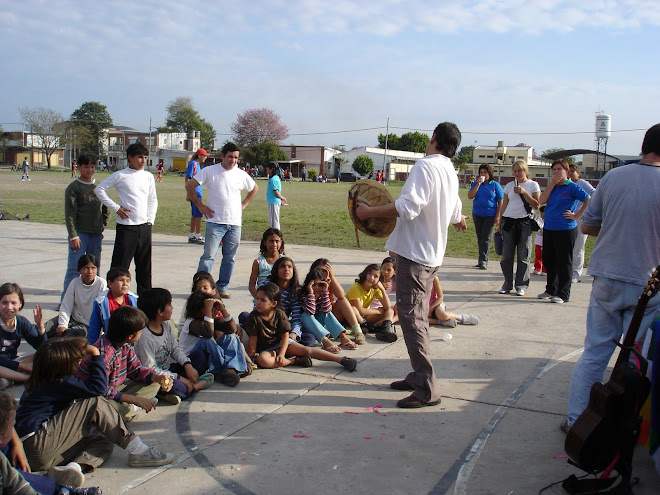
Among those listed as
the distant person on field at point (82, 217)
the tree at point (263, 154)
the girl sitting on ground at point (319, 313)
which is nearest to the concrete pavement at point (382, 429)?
the girl sitting on ground at point (319, 313)

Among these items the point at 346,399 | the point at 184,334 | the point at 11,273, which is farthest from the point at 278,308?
the point at 11,273

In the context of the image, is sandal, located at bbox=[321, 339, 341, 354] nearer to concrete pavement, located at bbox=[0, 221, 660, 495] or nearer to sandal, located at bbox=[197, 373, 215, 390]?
concrete pavement, located at bbox=[0, 221, 660, 495]

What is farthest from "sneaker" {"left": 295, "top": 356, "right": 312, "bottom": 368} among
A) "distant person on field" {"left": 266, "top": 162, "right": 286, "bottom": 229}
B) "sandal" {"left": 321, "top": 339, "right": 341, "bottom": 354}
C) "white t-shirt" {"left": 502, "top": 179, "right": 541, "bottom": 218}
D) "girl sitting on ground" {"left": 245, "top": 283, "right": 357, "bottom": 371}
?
"distant person on field" {"left": 266, "top": 162, "right": 286, "bottom": 229}

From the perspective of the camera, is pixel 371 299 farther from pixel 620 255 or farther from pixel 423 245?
pixel 620 255

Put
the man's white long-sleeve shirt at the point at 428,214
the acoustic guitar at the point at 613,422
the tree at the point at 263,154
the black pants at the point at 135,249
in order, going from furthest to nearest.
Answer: the tree at the point at 263,154 < the black pants at the point at 135,249 < the man's white long-sleeve shirt at the point at 428,214 < the acoustic guitar at the point at 613,422

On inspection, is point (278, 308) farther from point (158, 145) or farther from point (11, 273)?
point (158, 145)

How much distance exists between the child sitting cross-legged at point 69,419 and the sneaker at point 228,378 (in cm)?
137

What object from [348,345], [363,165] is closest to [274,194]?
[348,345]

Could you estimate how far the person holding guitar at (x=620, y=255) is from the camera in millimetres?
3779

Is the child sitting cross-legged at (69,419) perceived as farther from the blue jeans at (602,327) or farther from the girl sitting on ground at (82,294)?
the blue jeans at (602,327)

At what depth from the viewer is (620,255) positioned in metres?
3.84

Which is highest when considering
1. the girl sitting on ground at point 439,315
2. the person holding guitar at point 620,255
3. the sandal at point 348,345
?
the person holding guitar at point 620,255

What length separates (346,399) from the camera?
4.87 metres

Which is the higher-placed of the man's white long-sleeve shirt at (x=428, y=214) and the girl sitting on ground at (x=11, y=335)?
the man's white long-sleeve shirt at (x=428, y=214)
